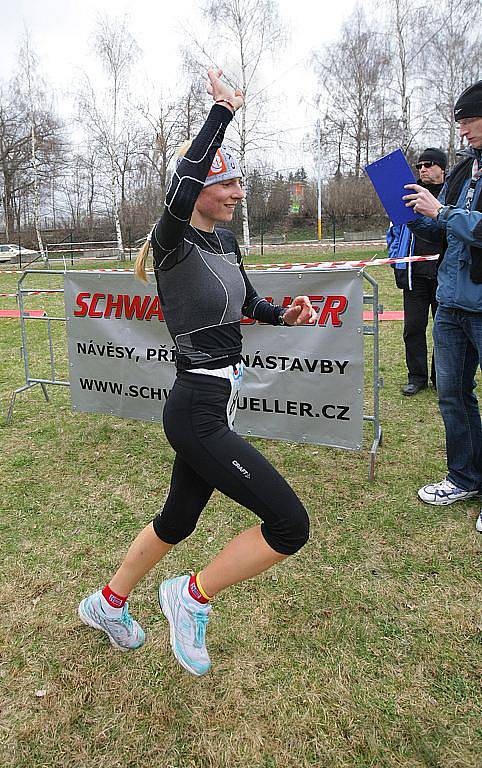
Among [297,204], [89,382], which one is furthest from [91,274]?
[297,204]

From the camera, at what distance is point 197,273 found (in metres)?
2.21

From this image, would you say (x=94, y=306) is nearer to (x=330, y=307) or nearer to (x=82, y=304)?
(x=82, y=304)

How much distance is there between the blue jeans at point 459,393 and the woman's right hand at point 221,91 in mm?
2061

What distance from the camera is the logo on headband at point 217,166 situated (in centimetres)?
224

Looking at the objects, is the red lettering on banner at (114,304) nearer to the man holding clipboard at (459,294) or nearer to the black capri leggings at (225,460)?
the man holding clipboard at (459,294)

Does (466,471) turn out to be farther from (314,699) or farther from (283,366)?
(314,699)

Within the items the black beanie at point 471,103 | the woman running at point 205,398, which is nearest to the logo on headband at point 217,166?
the woman running at point 205,398

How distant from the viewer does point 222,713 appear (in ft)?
7.57

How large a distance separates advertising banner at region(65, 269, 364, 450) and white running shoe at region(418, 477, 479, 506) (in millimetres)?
602

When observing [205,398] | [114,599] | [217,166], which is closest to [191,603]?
[114,599]

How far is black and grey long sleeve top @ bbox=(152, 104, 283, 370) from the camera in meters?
2.03

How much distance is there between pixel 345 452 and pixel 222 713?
287 cm

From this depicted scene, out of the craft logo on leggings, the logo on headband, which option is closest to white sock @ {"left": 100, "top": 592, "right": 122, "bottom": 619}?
the craft logo on leggings

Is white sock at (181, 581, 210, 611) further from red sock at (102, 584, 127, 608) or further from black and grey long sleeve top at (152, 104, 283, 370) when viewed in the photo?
black and grey long sleeve top at (152, 104, 283, 370)
